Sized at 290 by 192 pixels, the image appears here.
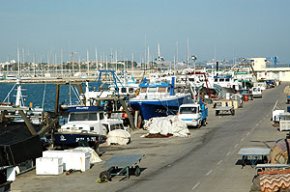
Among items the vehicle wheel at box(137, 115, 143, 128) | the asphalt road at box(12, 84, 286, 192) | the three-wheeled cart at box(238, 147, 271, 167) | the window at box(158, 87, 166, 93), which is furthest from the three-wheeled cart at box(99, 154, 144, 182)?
the window at box(158, 87, 166, 93)

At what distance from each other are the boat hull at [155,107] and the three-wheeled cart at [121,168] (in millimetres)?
20512

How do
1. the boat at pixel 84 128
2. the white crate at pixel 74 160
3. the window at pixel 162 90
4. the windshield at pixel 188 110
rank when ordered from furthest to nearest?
the window at pixel 162 90
the windshield at pixel 188 110
the boat at pixel 84 128
the white crate at pixel 74 160

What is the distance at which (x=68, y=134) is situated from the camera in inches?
1116

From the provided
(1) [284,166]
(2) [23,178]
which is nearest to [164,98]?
(2) [23,178]

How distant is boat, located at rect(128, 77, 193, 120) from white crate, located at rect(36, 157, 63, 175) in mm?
20252

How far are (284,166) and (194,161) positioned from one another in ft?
21.7

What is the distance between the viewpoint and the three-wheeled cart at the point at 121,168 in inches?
817

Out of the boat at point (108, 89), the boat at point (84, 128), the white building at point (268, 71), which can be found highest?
the white building at point (268, 71)

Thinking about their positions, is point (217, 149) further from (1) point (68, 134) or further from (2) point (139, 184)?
(2) point (139, 184)

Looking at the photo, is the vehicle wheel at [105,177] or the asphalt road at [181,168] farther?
the vehicle wheel at [105,177]

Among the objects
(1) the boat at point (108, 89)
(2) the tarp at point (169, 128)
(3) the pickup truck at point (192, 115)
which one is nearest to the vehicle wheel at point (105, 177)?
(2) the tarp at point (169, 128)

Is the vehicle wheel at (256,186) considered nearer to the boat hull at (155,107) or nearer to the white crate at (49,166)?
the white crate at (49,166)

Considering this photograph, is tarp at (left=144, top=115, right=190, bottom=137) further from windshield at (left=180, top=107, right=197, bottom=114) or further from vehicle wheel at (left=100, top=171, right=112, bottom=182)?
vehicle wheel at (left=100, top=171, right=112, bottom=182)

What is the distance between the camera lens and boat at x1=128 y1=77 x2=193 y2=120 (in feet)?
141
